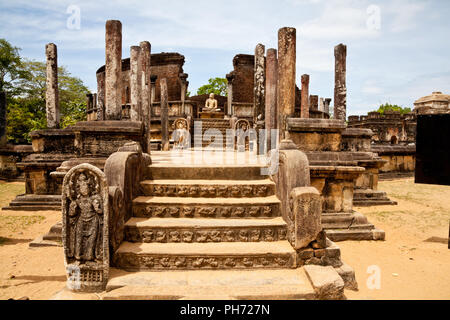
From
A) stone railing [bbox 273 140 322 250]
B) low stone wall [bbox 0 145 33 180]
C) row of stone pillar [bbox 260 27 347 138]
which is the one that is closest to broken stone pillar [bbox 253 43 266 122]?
row of stone pillar [bbox 260 27 347 138]

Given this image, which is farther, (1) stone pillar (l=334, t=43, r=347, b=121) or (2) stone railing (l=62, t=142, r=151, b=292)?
(1) stone pillar (l=334, t=43, r=347, b=121)

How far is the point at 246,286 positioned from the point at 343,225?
3.14m

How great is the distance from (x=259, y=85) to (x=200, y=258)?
6681 millimetres

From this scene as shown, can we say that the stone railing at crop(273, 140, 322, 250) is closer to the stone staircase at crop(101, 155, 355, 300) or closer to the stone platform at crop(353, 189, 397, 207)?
the stone staircase at crop(101, 155, 355, 300)

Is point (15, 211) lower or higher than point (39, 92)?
lower

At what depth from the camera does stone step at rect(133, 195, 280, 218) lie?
4.00 m

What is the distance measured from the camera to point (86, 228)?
3.11 metres

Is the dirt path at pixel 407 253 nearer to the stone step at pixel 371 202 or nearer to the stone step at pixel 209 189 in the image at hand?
the stone step at pixel 371 202

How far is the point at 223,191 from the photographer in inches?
170

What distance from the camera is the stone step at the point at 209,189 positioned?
4.30 m

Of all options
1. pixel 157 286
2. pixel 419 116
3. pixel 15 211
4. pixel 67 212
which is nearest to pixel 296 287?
pixel 157 286

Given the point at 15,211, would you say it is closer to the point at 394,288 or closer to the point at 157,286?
the point at 157,286

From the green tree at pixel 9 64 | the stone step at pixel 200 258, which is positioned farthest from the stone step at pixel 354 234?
the green tree at pixel 9 64

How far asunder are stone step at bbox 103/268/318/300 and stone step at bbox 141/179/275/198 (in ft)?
4.03
